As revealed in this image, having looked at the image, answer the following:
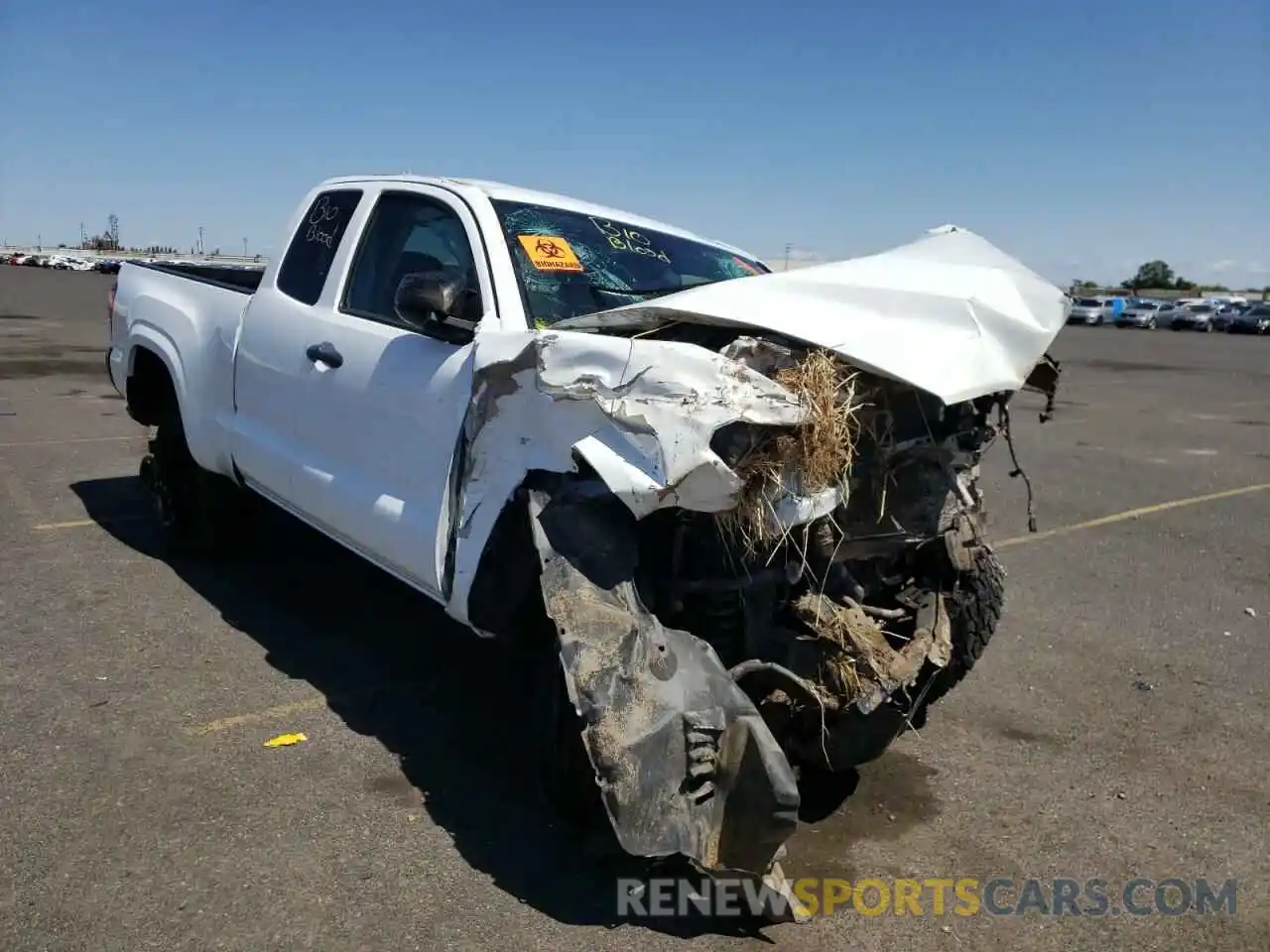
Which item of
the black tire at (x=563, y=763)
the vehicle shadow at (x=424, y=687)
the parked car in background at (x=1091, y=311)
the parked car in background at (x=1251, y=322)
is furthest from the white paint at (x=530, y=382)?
the parked car in background at (x=1091, y=311)

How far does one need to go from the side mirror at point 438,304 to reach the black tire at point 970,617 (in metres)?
2.07

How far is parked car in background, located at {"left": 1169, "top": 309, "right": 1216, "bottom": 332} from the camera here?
51344 millimetres

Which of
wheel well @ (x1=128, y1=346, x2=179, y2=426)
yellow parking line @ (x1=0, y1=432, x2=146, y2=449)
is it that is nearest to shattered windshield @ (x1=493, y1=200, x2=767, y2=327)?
wheel well @ (x1=128, y1=346, x2=179, y2=426)

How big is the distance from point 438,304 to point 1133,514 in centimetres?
686

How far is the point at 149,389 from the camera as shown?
6609 mm

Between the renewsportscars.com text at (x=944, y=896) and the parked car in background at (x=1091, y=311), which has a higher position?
the parked car in background at (x=1091, y=311)

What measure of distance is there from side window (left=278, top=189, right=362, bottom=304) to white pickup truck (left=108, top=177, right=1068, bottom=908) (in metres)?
0.13

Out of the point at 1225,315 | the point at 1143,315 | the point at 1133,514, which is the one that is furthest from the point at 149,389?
the point at 1225,315

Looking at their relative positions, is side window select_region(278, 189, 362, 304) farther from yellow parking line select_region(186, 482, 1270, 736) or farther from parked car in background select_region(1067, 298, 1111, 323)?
parked car in background select_region(1067, 298, 1111, 323)

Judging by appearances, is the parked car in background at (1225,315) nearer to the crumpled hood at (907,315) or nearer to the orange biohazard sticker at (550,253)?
the crumpled hood at (907,315)

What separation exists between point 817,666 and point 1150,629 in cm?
335

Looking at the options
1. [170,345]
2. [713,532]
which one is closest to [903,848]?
[713,532]

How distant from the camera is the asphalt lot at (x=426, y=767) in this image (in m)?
3.19

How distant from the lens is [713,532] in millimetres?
3436
